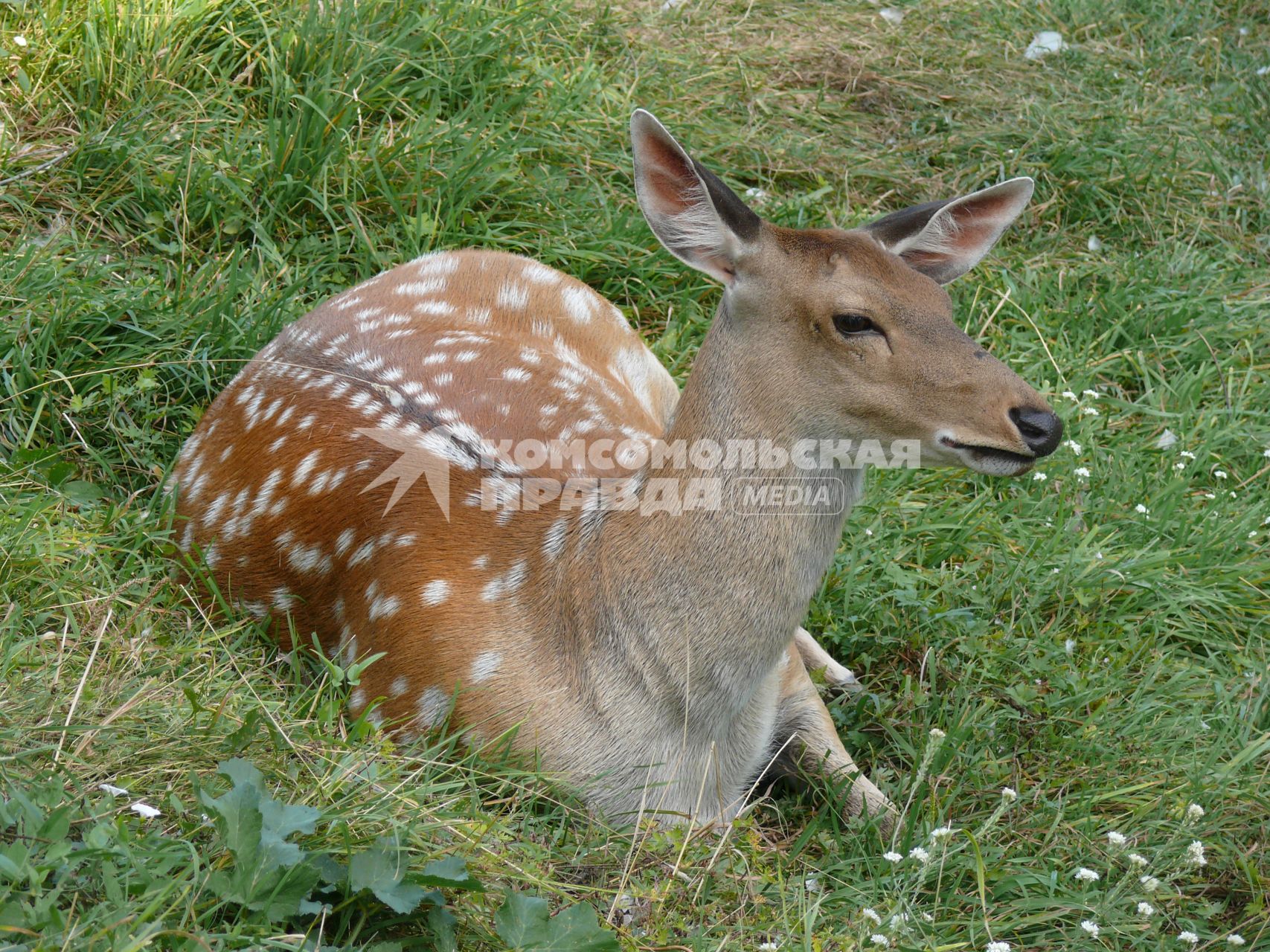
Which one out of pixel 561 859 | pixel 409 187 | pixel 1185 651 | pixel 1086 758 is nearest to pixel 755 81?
pixel 409 187

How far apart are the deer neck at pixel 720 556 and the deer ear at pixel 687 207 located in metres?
0.14

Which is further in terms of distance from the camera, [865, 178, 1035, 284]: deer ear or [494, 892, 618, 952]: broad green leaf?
[865, 178, 1035, 284]: deer ear

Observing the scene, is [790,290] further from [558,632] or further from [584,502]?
[558,632]

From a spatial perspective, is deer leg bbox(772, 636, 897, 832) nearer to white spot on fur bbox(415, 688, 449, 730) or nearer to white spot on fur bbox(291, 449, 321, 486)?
white spot on fur bbox(415, 688, 449, 730)

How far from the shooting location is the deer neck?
304 centimetres

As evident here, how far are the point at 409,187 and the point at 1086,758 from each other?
121 inches

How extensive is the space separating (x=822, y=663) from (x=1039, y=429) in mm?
1296

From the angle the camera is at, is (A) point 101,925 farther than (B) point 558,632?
No

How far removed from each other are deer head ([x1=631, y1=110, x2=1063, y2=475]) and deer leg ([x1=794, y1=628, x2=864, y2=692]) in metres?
1.06

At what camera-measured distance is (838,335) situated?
9.82 feet

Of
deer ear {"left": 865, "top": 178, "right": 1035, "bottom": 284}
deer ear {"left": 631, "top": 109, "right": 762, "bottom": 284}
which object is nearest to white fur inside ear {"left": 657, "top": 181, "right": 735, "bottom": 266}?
deer ear {"left": 631, "top": 109, "right": 762, "bottom": 284}

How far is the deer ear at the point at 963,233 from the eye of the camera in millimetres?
3422

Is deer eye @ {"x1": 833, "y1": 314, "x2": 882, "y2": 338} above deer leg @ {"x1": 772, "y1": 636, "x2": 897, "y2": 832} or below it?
above

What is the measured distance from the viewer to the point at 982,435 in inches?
113
